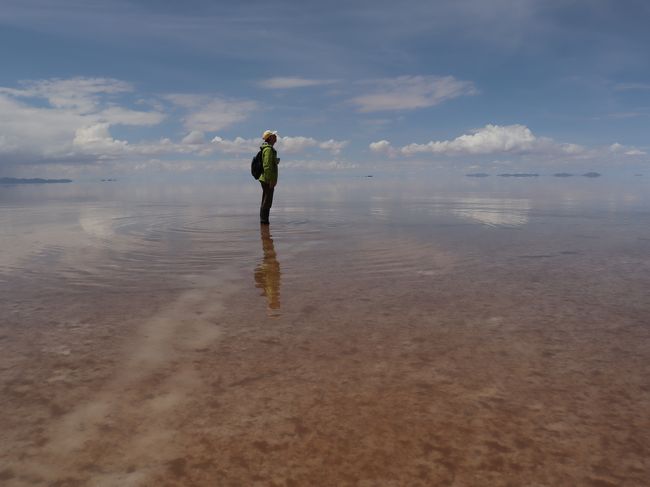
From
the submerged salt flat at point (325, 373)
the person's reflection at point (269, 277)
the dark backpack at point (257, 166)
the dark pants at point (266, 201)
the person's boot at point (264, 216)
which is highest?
the dark backpack at point (257, 166)

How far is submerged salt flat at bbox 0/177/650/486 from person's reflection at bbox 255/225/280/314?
52mm

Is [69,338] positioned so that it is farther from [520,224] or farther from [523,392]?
[520,224]

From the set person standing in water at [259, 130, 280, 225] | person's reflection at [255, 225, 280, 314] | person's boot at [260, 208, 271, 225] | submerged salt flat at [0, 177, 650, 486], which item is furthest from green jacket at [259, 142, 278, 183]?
submerged salt flat at [0, 177, 650, 486]

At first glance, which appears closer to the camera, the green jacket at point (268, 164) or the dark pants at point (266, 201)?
the green jacket at point (268, 164)

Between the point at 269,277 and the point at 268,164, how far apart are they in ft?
24.6

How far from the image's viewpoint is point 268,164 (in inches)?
569

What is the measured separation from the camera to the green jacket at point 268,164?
14445 mm

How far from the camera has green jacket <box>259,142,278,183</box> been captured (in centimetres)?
1445

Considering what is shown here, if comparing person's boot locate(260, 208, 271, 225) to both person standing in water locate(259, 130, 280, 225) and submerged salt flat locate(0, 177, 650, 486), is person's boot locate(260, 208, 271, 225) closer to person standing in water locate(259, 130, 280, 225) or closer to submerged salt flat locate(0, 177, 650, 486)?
person standing in water locate(259, 130, 280, 225)

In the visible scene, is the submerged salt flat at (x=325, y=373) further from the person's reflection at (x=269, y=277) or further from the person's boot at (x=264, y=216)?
the person's boot at (x=264, y=216)

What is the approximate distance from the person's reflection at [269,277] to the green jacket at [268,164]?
4088 millimetres

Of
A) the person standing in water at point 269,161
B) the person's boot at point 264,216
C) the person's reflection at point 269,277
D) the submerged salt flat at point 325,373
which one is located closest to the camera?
the submerged salt flat at point 325,373

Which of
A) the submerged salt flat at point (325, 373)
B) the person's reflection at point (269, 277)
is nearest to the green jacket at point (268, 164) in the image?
the person's reflection at point (269, 277)

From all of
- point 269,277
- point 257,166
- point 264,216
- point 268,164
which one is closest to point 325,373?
point 269,277
